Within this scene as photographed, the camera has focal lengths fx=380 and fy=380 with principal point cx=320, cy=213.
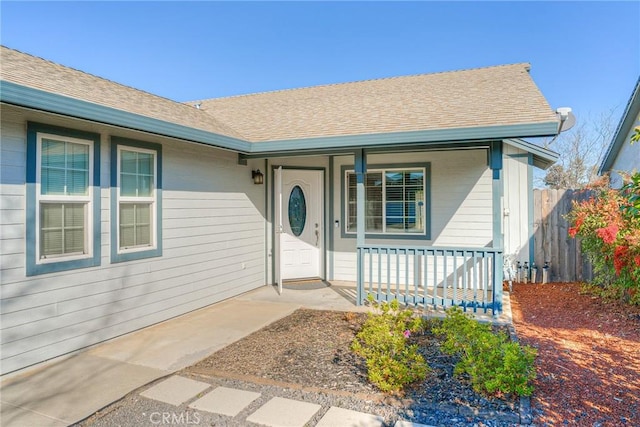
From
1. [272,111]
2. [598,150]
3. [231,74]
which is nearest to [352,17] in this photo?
[272,111]

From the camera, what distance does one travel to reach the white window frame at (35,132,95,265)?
361cm

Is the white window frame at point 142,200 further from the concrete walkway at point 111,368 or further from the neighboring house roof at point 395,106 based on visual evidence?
the neighboring house roof at point 395,106

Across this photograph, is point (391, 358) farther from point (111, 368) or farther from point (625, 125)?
point (625, 125)

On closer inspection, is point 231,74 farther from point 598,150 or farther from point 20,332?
point 598,150

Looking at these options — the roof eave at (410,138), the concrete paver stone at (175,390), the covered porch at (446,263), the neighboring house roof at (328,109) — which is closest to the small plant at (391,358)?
the covered porch at (446,263)

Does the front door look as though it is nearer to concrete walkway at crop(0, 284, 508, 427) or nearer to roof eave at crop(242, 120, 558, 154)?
roof eave at crop(242, 120, 558, 154)

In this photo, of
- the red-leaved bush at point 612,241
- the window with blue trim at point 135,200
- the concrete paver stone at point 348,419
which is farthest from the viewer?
the red-leaved bush at point 612,241

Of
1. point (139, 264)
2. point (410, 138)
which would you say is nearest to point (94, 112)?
point (139, 264)

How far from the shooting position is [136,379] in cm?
332

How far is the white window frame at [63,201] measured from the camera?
361 cm

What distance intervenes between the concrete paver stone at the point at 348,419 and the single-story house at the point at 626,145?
7.23m

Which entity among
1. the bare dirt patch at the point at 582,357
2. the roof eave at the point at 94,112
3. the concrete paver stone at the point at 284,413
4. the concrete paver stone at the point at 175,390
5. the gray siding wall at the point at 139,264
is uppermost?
the roof eave at the point at 94,112

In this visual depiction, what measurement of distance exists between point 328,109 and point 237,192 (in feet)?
7.67

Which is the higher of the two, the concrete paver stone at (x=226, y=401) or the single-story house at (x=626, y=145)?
the single-story house at (x=626, y=145)
